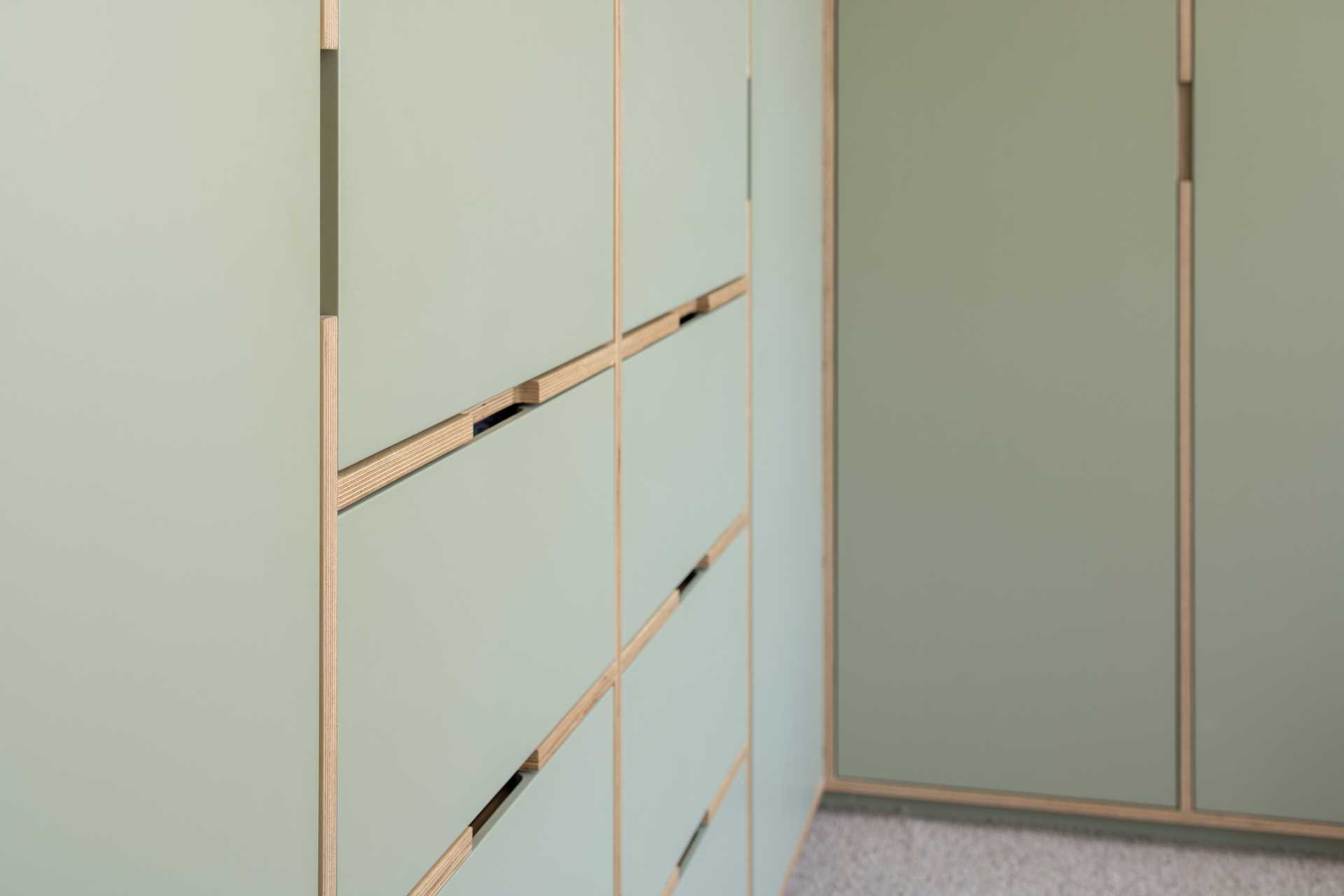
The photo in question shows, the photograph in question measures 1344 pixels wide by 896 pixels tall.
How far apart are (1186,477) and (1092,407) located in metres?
0.20

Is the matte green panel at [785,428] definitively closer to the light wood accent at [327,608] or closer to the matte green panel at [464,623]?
the matte green panel at [464,623]

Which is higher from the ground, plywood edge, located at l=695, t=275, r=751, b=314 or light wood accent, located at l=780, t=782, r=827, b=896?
plywood edge, located at l=695, t=275, r=751, b=314

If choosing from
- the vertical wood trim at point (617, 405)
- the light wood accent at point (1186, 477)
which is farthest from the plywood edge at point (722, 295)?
the light wood accent at point (1186, 477)

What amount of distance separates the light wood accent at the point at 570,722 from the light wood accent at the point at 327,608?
1.18 feet

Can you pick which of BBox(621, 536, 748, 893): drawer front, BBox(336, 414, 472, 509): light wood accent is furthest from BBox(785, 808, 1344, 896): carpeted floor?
BBox(336, 414, 472, 509): light wood accent

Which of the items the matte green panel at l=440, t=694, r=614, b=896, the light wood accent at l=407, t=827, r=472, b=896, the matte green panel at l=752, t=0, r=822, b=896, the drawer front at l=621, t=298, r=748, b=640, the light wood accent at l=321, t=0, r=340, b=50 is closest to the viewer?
the light wood accent at l=321, t=0, r=340, b=50

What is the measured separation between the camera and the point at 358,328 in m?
0.89

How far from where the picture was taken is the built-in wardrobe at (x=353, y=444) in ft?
2.07

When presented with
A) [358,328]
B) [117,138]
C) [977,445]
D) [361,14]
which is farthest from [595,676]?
[977,445]

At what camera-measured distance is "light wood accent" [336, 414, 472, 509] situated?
34.9 inches

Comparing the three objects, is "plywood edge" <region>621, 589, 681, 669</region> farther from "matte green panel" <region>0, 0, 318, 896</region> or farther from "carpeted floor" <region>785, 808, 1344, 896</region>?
"carpeted floor" <region>785, 808, 1344, 896</region>

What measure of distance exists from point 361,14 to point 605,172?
53cm

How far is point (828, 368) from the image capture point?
273 cm

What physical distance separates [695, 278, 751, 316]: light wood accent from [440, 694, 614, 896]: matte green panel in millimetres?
568
